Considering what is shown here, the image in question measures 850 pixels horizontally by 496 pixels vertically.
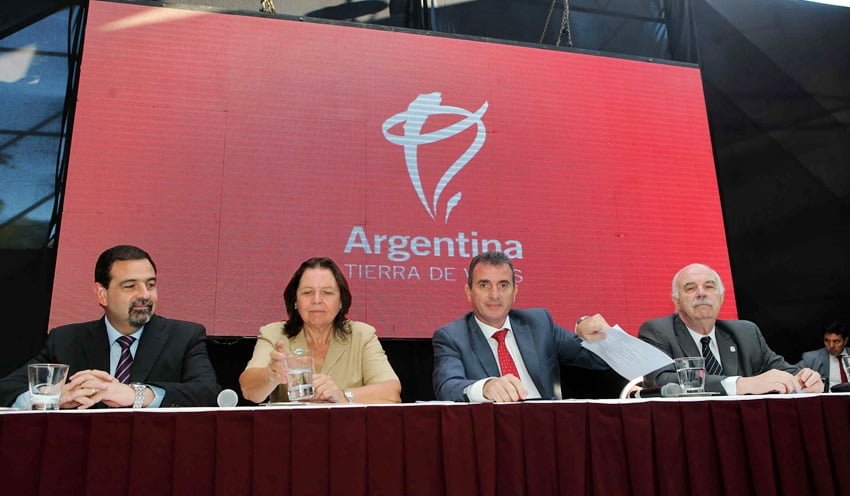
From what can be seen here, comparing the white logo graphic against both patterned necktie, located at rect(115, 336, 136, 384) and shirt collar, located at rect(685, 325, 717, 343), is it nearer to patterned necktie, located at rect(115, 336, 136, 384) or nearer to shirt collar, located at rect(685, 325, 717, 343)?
shirt collar, located at rect(685, 325, 717, 343)

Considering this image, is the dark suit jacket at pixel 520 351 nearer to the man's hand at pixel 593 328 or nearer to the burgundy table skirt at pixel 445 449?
the man's hand at pixel 593 328

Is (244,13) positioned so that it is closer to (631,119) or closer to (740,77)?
(631,119)

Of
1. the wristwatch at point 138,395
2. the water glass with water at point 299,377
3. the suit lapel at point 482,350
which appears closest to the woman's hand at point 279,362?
the water glass with water at point 299,377

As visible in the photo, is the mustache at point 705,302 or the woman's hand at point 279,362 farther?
the mustache at point 705,302

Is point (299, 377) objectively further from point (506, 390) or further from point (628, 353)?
point (628, 353)

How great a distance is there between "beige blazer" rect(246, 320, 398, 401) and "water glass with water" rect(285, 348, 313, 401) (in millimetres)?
558

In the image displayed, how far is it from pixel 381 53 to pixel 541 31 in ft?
5.37

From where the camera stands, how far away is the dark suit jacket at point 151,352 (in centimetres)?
197

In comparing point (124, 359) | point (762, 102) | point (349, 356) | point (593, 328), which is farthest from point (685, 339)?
point (762, 102)

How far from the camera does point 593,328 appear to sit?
1.78 metres

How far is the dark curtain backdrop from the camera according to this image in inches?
177

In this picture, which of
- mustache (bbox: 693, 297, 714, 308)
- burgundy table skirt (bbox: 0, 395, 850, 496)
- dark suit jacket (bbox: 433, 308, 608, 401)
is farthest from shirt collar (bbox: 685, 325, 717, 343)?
burgundy table skirt (bbox: 0, 395, 850, 496)

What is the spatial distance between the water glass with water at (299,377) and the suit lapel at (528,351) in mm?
919

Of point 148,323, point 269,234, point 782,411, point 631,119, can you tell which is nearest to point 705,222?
point 631,119
